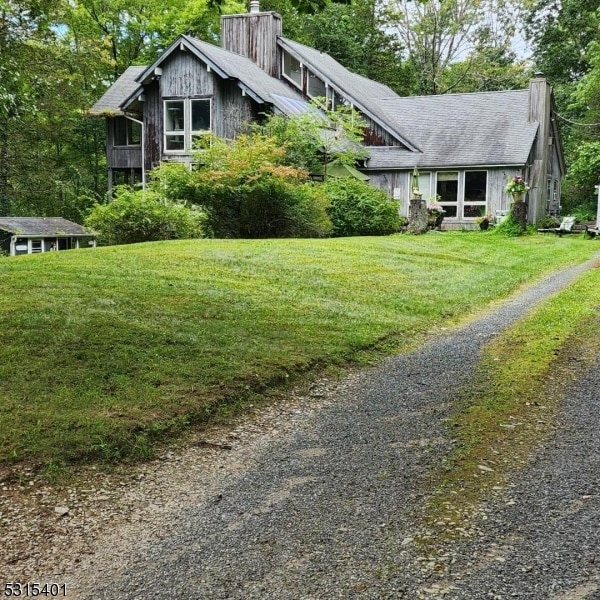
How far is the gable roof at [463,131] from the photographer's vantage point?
2744 centimetres

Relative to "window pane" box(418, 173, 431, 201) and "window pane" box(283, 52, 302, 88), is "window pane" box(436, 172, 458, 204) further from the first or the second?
"window pane" box(283, 52, 302, 88)

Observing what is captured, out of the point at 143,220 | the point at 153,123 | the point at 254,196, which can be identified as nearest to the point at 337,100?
the point at 153,123

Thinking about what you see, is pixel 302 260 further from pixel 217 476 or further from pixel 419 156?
pixel 419 156

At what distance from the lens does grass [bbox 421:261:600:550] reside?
13.1ft

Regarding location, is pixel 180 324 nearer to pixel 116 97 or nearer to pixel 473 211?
pixel 473 211

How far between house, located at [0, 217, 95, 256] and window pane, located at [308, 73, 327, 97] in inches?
456

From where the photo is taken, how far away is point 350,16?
44.8 m

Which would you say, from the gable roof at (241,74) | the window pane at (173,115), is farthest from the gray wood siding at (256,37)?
the window pane at (173,115)

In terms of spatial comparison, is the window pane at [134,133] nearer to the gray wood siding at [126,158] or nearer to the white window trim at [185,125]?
the gray wood siding at [126,158]

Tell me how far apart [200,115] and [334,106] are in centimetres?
572

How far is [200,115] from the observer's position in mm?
27688

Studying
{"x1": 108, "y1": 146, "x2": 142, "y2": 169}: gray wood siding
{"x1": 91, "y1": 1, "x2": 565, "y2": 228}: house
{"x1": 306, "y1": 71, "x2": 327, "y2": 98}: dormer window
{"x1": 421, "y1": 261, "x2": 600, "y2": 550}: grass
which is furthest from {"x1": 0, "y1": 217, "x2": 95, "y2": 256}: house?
{"x1": 421, "y1": 261, "x2": 600, "y2": 550}: grass

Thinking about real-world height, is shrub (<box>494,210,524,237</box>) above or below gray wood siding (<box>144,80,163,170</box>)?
below

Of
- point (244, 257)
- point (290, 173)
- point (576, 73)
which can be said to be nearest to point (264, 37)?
point (290, 173)
